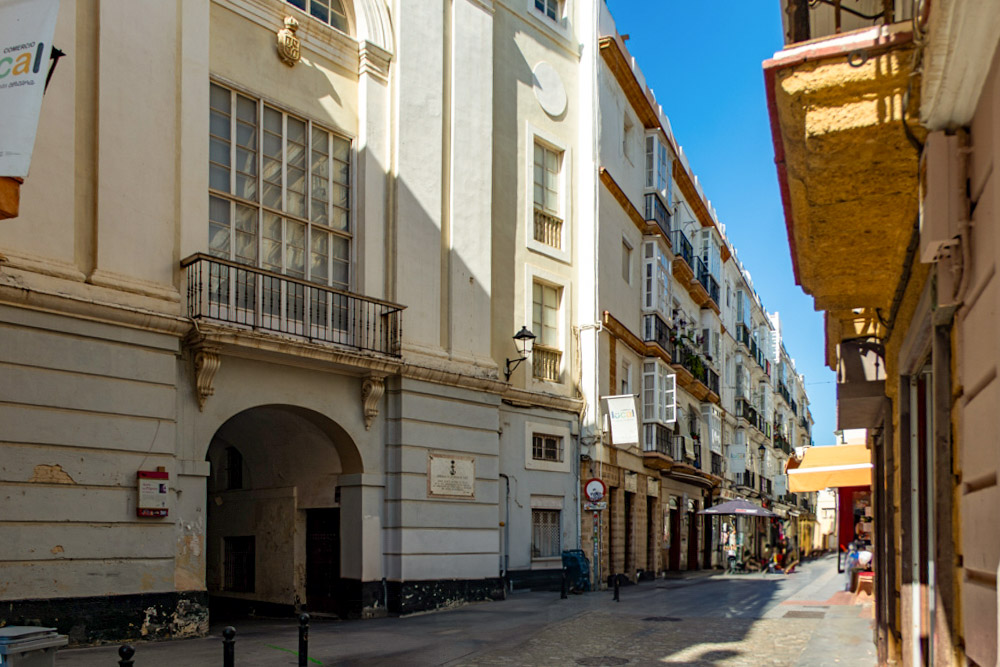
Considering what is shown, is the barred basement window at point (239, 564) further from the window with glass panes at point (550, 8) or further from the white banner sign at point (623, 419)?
the window with glass panes at point (550, 8)

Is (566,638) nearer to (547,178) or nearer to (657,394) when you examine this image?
(547,178)

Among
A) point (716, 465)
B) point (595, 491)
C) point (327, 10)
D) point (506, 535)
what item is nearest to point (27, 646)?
point (327, 10)

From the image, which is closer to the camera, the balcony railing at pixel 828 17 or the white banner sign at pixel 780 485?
the balcony railing at pixel 828 17

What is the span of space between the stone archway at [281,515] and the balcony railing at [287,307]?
147cm

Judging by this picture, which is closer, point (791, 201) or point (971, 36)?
point (971, 36)

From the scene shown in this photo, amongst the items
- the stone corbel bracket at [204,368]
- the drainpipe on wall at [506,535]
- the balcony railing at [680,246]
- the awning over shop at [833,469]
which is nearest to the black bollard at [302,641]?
the stone corbel bracket at [204,368]

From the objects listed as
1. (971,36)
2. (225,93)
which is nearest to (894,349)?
(971,36)

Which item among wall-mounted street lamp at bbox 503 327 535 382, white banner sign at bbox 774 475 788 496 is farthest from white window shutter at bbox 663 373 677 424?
white banner sign at bbox 774 475 788 496

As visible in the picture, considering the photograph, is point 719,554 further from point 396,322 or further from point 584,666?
point 584,666

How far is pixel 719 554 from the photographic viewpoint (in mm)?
44500

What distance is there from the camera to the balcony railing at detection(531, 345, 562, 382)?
23312 millimetres

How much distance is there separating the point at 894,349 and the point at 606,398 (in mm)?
16054

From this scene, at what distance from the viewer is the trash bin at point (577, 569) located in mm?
23234

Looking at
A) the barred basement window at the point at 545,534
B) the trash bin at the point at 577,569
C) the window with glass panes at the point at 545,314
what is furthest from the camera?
the window with glass panes at the point at 545,314
